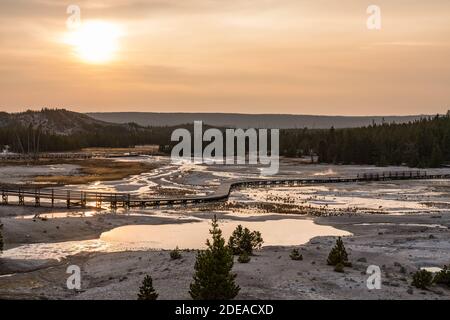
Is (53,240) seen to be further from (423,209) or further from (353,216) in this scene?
(423,209)

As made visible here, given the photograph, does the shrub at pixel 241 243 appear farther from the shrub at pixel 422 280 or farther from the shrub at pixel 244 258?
the shrub at pixel 422 280

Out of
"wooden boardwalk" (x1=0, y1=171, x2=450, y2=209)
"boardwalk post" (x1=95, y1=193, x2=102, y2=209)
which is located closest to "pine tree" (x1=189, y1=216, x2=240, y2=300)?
"wooden boardwalk" (x1=0, y1=171, x2=450, y2=209)

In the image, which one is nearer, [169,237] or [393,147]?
[169,237]

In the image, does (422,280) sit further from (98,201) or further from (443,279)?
(98,201)

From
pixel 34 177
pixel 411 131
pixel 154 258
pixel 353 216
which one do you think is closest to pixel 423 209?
pixel 353 216

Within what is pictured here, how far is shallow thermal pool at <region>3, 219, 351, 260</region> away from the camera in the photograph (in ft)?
104

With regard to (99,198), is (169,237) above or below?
below

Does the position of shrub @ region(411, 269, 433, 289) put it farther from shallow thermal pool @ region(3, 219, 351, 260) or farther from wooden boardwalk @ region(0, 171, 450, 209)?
wooden boardwalk @ region(0, 171, 450, 209)

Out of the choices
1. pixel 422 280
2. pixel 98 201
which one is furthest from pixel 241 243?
pixel 98 201

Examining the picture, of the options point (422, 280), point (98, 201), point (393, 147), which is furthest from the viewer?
point (393, 147)

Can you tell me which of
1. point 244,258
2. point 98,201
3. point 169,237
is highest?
point 244,258

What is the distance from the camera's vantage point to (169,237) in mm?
36562

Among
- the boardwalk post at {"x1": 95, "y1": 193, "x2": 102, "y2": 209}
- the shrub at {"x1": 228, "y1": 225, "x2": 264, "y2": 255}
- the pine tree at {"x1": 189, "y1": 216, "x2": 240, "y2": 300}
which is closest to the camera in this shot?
the pine tree at {"x1": 189, "y1": 216, "x2": 240, "y2": 300}
